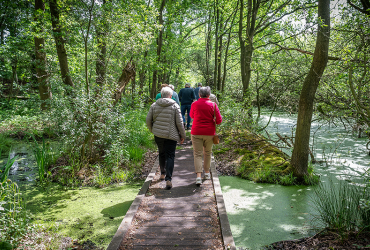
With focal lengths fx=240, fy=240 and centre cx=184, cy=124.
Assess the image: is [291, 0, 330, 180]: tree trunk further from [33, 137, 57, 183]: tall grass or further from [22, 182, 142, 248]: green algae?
[33, 137, 57, 183]: tall grass

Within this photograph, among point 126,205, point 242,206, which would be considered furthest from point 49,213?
point 242,206

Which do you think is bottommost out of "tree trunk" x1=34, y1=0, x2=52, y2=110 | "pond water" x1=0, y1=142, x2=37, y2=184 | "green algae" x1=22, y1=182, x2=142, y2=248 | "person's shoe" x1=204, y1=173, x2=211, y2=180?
"green algae" x1=22, y1=182, x2=142, y2=248

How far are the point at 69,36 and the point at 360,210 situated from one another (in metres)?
7.17

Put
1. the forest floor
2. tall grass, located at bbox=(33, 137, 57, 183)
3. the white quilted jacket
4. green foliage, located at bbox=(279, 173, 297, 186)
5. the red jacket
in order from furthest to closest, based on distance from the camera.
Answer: green foliage, located at bbox=(279, 173, 297, 186) < tall grass, located at bbox=(33, 137, 57, 183) < the red jacket < the white quilted jacket < the forest floor

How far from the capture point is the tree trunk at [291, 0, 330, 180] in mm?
5055

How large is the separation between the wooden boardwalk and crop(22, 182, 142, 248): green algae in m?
0.48

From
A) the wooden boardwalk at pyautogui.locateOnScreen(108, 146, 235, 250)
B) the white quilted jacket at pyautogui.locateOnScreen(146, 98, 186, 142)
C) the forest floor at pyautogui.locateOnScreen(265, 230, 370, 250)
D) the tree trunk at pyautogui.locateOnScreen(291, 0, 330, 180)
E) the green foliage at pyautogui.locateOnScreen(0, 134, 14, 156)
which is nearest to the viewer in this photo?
the forest floor at pyautogui.locateOnScreen(265, 230, 370, 250)

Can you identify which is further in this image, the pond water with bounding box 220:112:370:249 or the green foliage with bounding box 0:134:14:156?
the green foliage with bounding box 0:134:14:156

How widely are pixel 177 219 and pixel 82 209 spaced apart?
76.6 inches

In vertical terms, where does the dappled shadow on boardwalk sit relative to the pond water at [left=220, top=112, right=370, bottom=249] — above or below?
above

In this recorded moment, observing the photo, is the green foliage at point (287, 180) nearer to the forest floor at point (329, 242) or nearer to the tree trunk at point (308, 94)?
the tree trunk at point (308, 94)

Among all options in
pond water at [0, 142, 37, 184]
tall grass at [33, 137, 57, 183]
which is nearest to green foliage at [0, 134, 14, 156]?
pond water at [0, 142, 37, 184]

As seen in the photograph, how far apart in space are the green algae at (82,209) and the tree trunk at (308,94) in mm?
3849

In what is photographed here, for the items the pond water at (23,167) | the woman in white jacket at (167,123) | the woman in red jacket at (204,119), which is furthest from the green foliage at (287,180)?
the pond water at (23,167)
